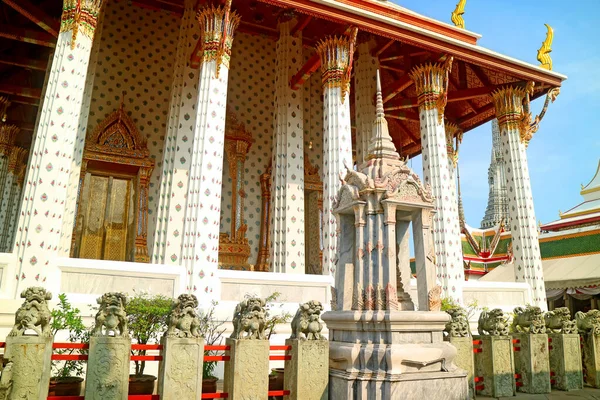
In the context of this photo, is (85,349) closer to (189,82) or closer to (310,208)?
(189,82)

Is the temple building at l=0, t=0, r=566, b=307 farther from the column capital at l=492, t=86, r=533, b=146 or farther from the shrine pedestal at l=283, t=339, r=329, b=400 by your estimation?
the shrine pedestal at l=283, t=339, r=329, b=400

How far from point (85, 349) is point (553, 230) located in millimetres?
20233

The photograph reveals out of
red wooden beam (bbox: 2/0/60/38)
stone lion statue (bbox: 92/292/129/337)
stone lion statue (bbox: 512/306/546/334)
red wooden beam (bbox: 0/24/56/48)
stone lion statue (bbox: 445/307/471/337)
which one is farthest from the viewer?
red wooden beam (bbox: 0/24/56/48)

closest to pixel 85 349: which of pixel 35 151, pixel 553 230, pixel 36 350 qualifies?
pixel 36 350

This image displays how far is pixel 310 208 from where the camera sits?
14.3m

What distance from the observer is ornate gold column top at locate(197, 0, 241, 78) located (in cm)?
991

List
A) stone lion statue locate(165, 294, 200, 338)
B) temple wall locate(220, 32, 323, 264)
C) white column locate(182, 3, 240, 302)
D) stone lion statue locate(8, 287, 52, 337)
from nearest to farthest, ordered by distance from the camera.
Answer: stone lion statue locate(8, 287, 52, 337), stone lion statue locate(165, 294, 200, 338), white column locate(182, 3, 240, 302), temple wall locate(220, 32, 323, 264)

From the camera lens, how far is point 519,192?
43.1ft

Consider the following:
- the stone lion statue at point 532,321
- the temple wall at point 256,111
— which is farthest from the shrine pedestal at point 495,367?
the temple wall at point 256,111

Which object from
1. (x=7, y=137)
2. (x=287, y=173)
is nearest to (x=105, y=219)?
(x=287, y=173)

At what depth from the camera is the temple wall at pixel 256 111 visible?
13352mm

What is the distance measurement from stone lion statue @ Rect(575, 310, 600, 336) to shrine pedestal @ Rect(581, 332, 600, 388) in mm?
75

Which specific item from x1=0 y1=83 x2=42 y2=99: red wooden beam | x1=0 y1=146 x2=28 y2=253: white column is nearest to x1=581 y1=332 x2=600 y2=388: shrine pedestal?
x1=0 y1=83 x2=42 y2=99: red wooden beam

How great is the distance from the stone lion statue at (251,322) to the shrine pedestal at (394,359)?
2.83ft
